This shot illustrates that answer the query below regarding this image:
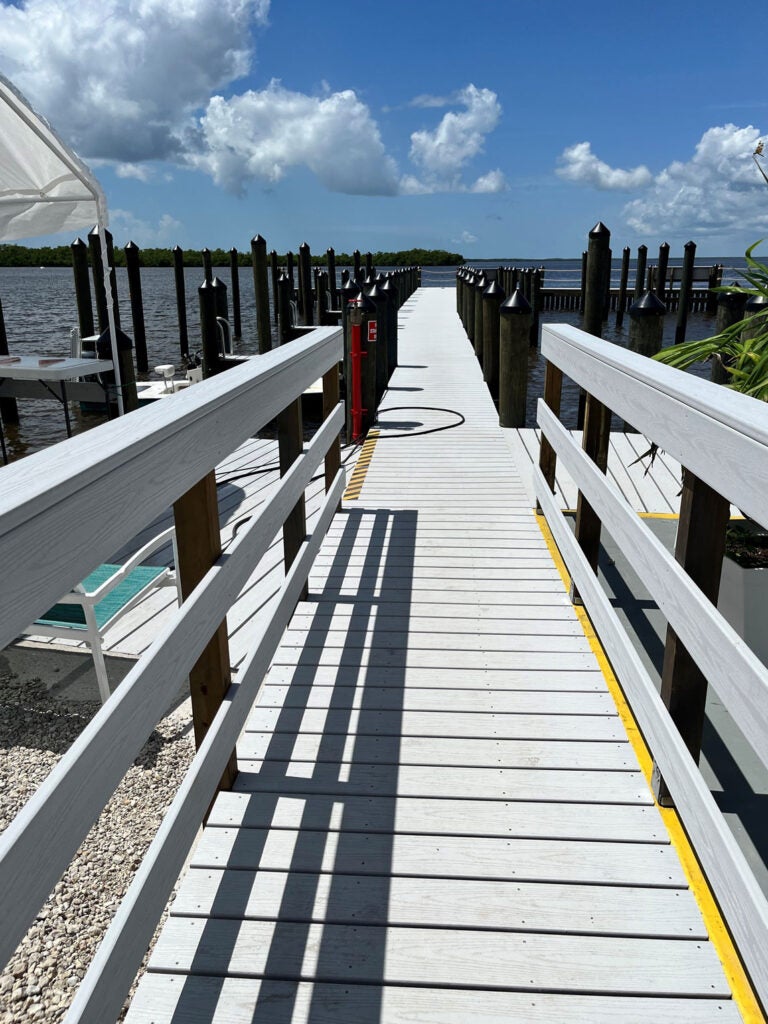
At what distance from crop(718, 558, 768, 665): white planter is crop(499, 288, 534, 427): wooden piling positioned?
3998 millimetres

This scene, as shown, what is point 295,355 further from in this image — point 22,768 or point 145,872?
point 22,768

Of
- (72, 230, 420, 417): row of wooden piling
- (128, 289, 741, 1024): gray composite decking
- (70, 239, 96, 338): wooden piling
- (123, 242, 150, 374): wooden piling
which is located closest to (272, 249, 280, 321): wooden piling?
(72, 230, 420, 417): row of wooden piling

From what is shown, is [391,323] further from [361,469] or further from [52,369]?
[361,469]

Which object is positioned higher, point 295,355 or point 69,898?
point 295,355

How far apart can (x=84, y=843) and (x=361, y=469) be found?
349cm

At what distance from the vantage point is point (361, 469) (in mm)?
6059

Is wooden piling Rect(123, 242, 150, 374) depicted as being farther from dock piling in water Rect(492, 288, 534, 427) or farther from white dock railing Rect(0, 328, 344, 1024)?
white dock railing Rect(0, 328, 344, 1024)

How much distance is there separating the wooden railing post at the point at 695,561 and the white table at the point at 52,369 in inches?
338

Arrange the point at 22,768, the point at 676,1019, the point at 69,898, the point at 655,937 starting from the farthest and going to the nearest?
the point at 22,768 < the point at 69,898 < the point at 655,937 < the point at 676,1019

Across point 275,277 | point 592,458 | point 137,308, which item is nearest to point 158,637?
point 592,458

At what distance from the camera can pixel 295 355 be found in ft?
9.47

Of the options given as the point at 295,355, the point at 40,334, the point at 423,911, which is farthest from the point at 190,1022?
the point at 40,334

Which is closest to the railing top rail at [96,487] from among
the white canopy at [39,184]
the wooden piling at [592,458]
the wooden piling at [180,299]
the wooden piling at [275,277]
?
the wooden piling at [592,458]

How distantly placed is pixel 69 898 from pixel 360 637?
138 cm
